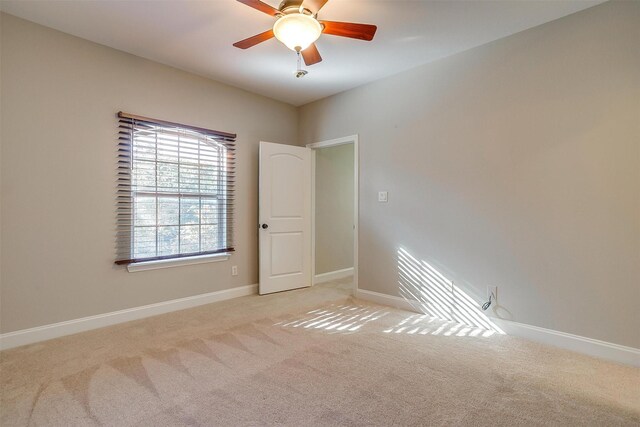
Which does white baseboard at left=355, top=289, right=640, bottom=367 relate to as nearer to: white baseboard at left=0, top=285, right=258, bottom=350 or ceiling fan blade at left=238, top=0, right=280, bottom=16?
white baseboard at left=0, top=285, right=258, bottom=350

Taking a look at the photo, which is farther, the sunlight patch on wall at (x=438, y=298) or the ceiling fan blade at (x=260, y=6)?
the sunlight patch on wall at (x=438, y=298)

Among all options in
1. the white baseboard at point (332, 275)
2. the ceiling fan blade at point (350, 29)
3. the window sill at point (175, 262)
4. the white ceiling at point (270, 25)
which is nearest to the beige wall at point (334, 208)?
the white baseboard at point (332, 275)

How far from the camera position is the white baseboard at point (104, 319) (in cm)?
246

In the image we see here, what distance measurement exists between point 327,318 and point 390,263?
98 centimetres

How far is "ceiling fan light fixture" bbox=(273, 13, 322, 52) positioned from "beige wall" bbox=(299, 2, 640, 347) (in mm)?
1683

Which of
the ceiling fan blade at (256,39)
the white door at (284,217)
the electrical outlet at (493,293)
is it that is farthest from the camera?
the white door at (284,217)

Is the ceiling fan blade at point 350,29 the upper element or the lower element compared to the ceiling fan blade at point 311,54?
lower

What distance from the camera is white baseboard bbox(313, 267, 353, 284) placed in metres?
4.69

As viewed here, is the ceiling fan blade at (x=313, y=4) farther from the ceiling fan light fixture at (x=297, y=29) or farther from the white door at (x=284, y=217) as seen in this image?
the white door at (x=284, y=217)

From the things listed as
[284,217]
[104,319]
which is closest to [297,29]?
[284,217]

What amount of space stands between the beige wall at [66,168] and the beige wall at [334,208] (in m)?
2.02

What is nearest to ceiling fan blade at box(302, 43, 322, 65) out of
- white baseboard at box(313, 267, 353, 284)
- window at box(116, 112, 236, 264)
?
window at box(116, 112, 236, 264)

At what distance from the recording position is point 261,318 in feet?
10.2

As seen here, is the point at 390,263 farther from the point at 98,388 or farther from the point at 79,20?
the point at 79,20
